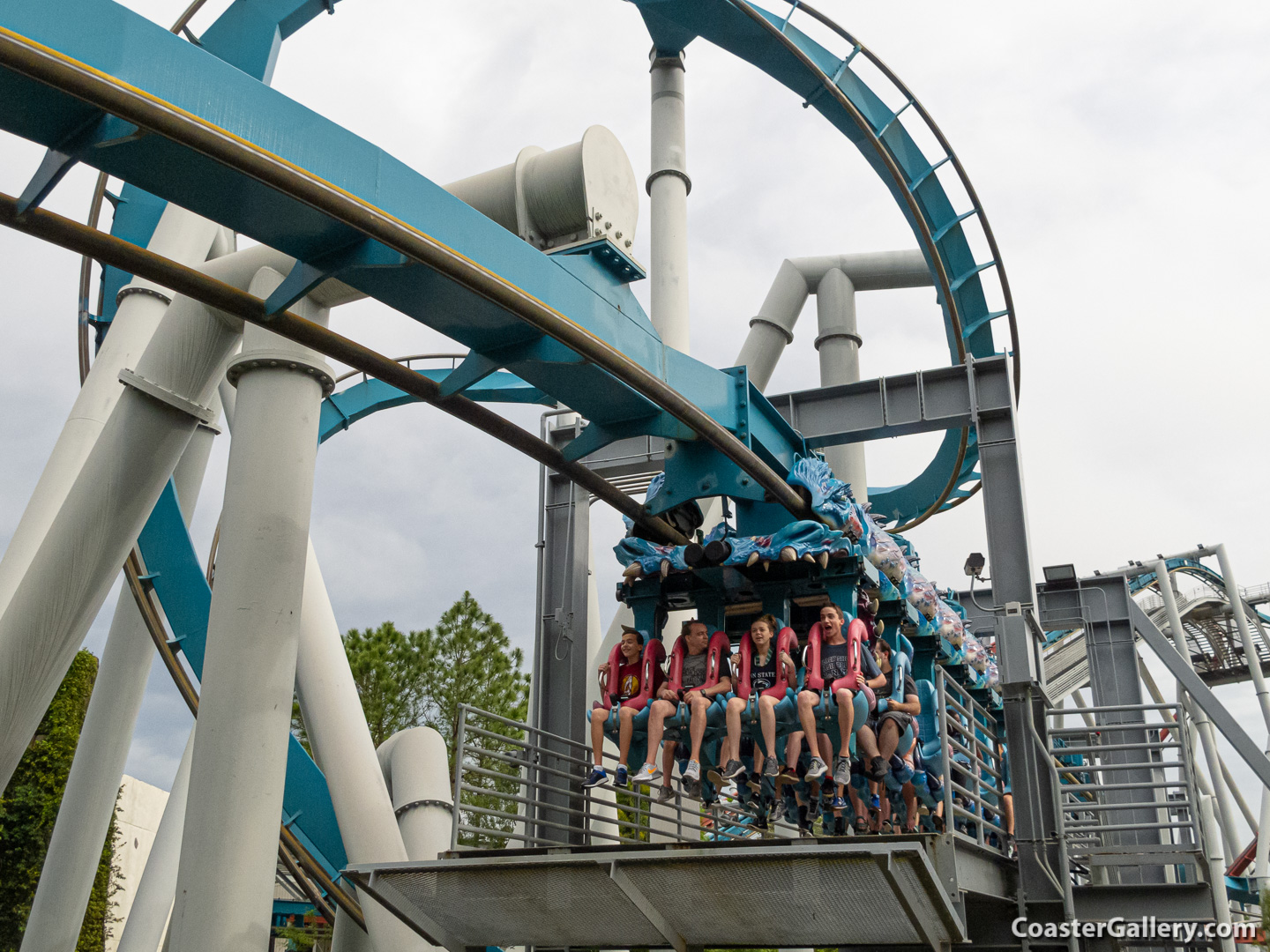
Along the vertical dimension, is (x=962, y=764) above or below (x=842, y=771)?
above

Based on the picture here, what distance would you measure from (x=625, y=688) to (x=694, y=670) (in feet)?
1.65

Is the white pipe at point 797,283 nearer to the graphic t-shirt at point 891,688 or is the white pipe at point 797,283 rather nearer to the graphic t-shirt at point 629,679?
the graphic t-shirt at point 891,688

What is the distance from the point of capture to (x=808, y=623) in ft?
27.0

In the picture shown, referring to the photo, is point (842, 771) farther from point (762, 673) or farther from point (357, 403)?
point (357, 403)

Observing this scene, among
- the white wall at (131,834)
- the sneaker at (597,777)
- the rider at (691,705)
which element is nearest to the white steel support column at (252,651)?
the sneaker at (597,777)

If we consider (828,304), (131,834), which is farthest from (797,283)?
(131,834)

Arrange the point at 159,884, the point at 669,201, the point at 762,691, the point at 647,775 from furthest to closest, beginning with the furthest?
1. the point at 669,201
2. the point at 159,884
3. the point at 762,691
4. the point at 647,775

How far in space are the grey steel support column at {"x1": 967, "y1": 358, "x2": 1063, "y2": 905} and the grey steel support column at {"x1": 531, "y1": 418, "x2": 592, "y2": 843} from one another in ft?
→ 11.5

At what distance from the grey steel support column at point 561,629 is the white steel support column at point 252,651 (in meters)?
3.43

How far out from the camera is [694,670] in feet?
25.4

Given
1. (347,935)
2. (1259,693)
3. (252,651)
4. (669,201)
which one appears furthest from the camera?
(1259,693)

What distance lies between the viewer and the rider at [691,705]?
7.12m

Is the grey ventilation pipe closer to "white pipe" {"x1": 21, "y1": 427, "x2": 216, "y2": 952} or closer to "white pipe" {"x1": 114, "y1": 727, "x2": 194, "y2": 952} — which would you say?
"white pipe" {"x1": 21, "y1": 427, "x2": 216, "y2": 952}

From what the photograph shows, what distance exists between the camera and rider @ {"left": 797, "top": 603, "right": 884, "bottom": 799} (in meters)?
7.08
